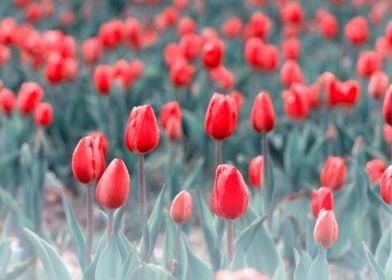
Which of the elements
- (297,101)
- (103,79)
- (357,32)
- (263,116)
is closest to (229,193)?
(263,116)

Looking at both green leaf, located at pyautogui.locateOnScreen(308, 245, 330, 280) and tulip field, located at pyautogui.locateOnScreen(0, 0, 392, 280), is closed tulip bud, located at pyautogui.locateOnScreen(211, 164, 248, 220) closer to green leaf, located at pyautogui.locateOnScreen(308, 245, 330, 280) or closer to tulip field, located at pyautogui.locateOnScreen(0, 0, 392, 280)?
tulip field, located at pyautogui.locateOnScreen(0, 0, 392, 280)

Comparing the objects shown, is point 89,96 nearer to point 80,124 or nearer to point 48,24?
point 80,124

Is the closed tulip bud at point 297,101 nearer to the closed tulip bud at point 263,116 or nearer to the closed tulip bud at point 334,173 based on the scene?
the closed tulip bud at point 334,173

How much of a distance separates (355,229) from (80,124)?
5.54 ft

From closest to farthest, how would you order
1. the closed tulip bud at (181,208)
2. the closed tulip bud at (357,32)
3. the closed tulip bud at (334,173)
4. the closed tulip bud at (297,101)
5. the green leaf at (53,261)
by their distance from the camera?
1. the green leaf at (53,261)
2. the closed tulip bud at (181,208)
3. the closed tulip bud at (334,173)
4. the closed tulip bud at (297,101)
5. the closed tulip bud at (357,32)

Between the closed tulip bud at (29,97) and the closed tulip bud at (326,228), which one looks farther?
the closed tulip bud at (29,97)

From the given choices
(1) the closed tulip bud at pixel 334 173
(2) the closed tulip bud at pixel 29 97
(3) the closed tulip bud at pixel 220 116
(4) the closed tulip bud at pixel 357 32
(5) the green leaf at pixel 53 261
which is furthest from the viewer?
(4) the closed tulip bud at pixel 357 32

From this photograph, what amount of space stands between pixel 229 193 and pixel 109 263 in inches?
13.8

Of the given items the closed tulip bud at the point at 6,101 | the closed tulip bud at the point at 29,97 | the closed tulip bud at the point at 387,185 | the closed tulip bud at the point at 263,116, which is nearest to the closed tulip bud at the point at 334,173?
the closed tulip bud at the point at 263,116

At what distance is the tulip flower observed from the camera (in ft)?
7.59

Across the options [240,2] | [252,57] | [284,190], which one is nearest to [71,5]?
[240,2]

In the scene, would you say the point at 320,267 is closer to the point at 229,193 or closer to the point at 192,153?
the point at 229,193

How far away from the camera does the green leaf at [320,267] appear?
2408 millimetres

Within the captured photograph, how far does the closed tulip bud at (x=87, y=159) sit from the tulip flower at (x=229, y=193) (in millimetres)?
310
